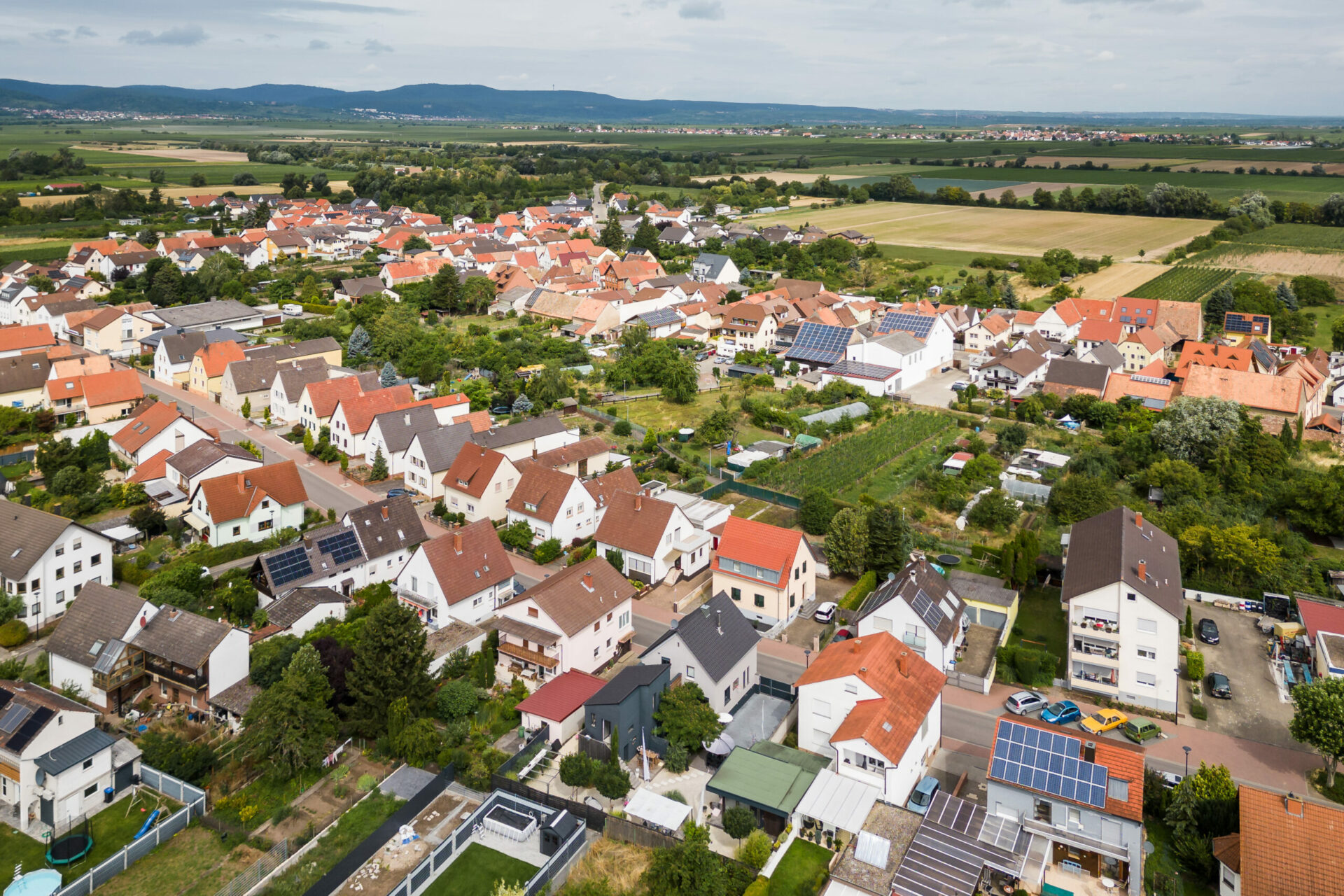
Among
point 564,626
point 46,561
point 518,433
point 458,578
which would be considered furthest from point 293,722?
point 518,433

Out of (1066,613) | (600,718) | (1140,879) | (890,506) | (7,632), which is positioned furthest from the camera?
(890,506)

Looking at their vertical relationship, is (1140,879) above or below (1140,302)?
below

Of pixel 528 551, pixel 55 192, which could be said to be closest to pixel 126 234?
pixel 55 192

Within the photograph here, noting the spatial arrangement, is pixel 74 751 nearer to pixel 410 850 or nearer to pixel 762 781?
pixel 410 850

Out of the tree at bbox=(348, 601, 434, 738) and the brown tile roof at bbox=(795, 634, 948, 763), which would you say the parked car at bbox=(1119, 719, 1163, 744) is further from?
the tree at bbox=(348, 601, 434, 738)

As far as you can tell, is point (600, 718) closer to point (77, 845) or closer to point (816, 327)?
point (77, 845)

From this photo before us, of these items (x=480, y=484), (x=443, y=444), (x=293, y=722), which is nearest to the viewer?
(x=293, y=722)

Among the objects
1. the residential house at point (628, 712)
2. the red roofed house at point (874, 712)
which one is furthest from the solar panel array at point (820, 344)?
the residential house at point (628, 712)
